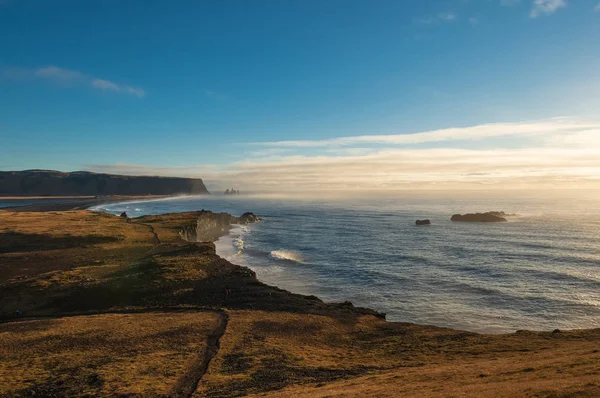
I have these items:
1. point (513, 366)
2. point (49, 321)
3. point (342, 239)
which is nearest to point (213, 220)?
point (342, 239)

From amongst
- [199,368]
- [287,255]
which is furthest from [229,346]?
[287,255]

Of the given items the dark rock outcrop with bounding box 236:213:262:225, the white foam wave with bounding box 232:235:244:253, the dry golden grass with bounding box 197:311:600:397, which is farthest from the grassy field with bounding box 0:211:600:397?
the dark rock outcrop with bounding box 236:213:262:225

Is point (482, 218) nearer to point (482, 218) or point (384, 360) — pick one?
point (482, 218)

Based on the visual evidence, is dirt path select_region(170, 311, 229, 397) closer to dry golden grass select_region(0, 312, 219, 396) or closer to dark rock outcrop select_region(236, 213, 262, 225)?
dry golden grass select_region(0, 312, 219, 396)

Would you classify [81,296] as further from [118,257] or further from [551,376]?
[551,376]

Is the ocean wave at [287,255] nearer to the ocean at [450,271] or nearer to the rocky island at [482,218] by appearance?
the ocean at [450,271]

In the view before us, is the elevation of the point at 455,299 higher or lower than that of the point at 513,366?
lower
